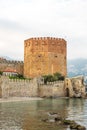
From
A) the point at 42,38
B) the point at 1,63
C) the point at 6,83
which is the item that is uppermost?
the point at 42,38

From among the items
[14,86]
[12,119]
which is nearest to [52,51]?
[14,86]

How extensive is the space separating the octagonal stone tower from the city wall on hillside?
23.9ft

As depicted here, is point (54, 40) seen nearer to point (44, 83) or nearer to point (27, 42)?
point (27, 42)

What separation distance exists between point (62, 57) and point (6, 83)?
20639mm

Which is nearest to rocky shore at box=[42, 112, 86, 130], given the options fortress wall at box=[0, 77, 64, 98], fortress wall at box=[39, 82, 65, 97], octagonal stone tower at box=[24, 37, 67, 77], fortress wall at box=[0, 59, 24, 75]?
fortress wall at box=[0, 77, 64, 98]

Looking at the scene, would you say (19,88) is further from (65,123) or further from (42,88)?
(65,123)

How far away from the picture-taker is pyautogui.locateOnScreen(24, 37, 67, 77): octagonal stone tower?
230ft

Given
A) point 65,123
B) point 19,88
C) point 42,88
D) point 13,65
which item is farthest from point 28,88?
point 65,123

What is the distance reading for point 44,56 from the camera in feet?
230

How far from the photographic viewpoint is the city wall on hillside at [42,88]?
55.0m

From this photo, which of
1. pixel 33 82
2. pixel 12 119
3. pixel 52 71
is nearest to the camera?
pixel 12 119

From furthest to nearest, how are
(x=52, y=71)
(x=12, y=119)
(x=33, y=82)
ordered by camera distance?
(x=52, y=71), (x=33, y=82), (x=12, y=119)

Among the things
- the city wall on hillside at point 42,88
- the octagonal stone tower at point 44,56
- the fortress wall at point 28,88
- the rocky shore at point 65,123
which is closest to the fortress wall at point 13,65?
the octagonal stone tower at point 44,56

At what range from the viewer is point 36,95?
60594 mm
